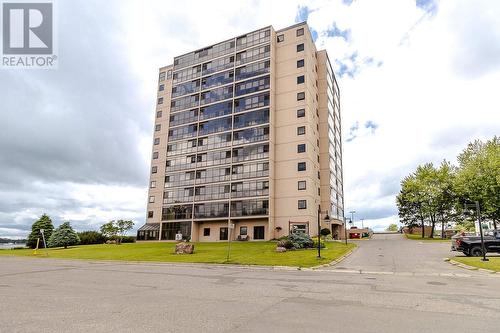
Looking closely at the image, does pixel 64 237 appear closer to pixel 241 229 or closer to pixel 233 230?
pixel 233 230

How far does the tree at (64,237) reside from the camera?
5658 cm

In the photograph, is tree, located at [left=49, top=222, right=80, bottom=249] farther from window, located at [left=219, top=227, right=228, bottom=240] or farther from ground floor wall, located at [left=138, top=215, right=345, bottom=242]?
window, located at [left=219, top=227, right=228, bottom=240]

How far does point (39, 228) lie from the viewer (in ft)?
218

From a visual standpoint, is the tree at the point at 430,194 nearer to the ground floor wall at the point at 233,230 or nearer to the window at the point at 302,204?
the window at the point at 302,204

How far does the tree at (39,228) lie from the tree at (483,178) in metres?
71.8

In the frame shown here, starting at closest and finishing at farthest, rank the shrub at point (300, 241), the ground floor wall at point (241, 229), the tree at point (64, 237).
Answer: the shrub at point (300, 241) < the ground floor wall at point (241, 229) < the tree at point (64, 237)

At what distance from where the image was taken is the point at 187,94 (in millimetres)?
66188

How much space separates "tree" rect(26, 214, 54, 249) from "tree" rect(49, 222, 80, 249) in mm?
6994

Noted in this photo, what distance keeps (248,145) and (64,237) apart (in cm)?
3455

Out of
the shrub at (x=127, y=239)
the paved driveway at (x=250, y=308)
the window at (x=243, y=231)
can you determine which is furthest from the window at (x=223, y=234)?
Result: the paved driveway at (x=250, y=308)

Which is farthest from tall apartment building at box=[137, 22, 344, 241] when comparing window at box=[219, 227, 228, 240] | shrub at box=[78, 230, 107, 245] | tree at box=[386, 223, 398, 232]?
tree at box=[386, 223, 398, 232]

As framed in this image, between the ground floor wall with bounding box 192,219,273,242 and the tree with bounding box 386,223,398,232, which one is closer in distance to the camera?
the ground floor wall with bounding box 192,219,273,242

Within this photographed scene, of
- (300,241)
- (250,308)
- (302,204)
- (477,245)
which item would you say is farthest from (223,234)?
(250,308)

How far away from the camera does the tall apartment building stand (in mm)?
52469
